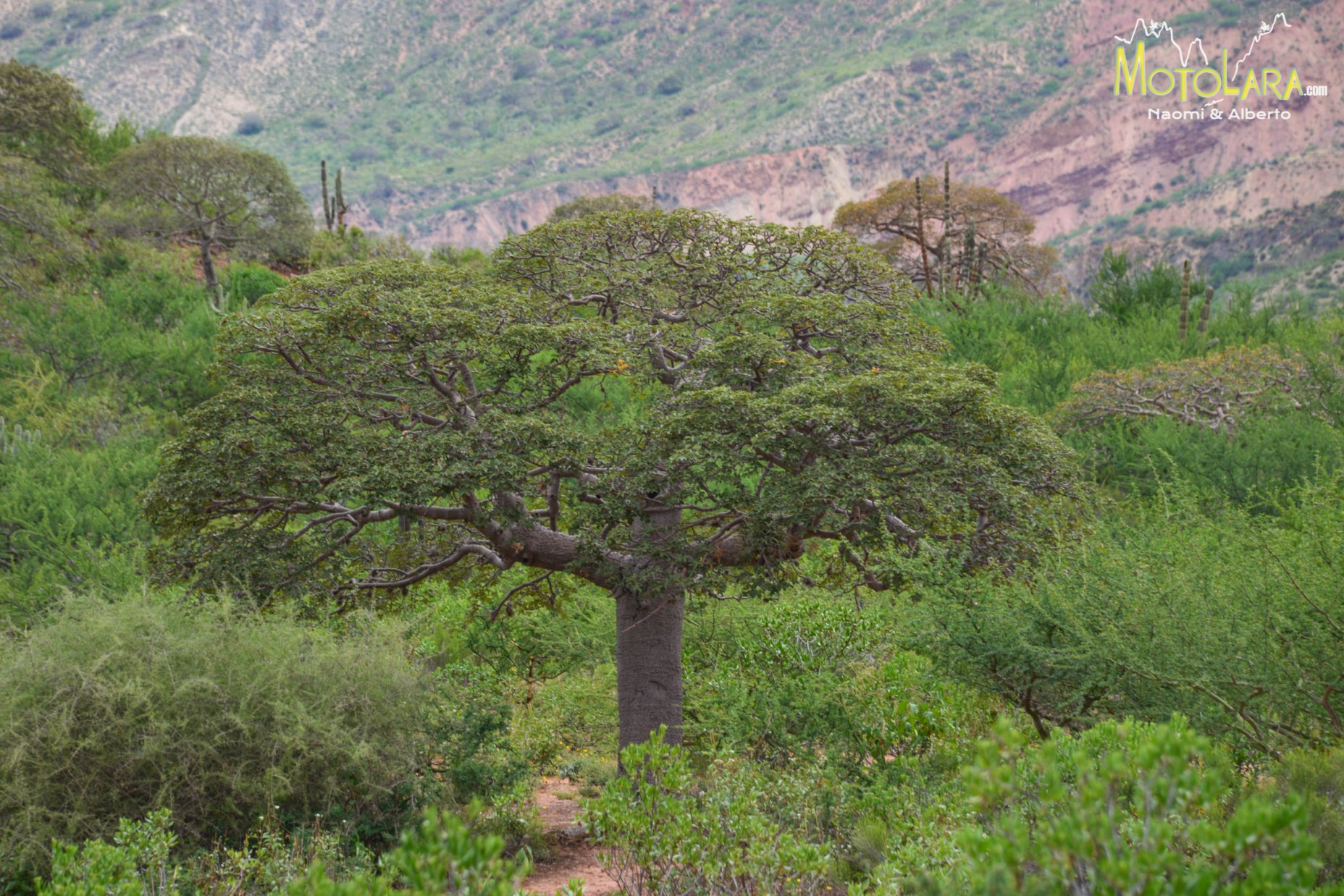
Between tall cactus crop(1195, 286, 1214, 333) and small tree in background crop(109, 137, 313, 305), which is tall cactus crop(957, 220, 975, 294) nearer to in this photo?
tall cactus crop(1195, 286, 1214, 333)

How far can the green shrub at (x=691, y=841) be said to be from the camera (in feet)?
15.5

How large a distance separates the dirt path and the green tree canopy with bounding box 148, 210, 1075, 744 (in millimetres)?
1106

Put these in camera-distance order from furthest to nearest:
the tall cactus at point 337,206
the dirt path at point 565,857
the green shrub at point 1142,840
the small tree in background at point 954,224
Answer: the small tree in background at point 954,224 → the tall cactus at point 337,206 → the dirt path at point 565,857 → the green shrub at point 1142,840

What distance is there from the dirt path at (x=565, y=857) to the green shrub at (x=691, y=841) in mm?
1274

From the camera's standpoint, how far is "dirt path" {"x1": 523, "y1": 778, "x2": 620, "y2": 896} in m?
7.16

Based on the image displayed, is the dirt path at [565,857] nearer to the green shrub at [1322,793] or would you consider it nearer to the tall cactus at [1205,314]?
the green shrub at [1322,793]

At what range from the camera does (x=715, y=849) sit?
4.85m

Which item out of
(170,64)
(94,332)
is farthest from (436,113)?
(94,332)

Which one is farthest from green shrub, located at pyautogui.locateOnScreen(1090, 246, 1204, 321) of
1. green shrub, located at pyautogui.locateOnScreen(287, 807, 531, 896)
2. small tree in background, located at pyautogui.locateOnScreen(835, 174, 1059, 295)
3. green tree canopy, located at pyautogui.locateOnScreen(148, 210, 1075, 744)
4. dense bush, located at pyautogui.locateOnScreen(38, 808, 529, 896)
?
green shrub, located at pyautogui.locateOnScreen(287, 807, 531, 896)

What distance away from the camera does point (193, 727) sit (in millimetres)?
6562

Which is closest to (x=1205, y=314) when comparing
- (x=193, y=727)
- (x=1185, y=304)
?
(x=1185, y=304)

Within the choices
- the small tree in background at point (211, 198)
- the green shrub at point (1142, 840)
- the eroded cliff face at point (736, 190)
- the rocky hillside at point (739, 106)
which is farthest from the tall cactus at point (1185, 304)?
the eroded cliff face at point (736, 190)

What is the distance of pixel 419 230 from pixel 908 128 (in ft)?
129

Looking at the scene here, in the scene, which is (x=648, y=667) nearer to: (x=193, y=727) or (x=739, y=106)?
(x=193, y=727)
